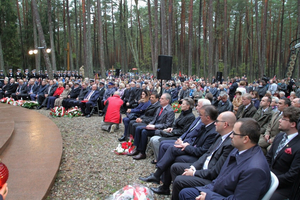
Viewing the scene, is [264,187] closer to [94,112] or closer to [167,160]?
[167,160]

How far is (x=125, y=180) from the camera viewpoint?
151 inches

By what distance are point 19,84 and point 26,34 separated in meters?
21.9

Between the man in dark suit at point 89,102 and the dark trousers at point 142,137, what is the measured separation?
15.9 ft

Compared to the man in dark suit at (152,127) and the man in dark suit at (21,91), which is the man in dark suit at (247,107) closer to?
the man in dark suit at (152,127)

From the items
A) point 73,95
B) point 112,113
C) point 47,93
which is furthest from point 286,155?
point 47,93

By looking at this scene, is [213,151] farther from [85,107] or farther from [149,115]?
[85,107]

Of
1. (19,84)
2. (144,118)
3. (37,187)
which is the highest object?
(19,84)

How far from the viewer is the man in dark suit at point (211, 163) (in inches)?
104

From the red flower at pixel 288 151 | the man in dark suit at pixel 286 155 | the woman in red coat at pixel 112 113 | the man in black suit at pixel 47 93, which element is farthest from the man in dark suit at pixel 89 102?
the red flower at pixel 288 151

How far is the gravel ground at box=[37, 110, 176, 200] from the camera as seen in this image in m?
3.43

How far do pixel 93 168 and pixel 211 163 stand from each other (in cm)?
244

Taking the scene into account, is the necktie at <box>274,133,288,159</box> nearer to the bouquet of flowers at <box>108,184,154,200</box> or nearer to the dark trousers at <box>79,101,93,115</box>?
the bouquet of flowers at <box>108,184,154,200</box>

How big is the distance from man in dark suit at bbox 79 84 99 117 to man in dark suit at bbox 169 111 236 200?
7113 millimetres

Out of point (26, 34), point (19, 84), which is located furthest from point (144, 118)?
point (26, 34)
